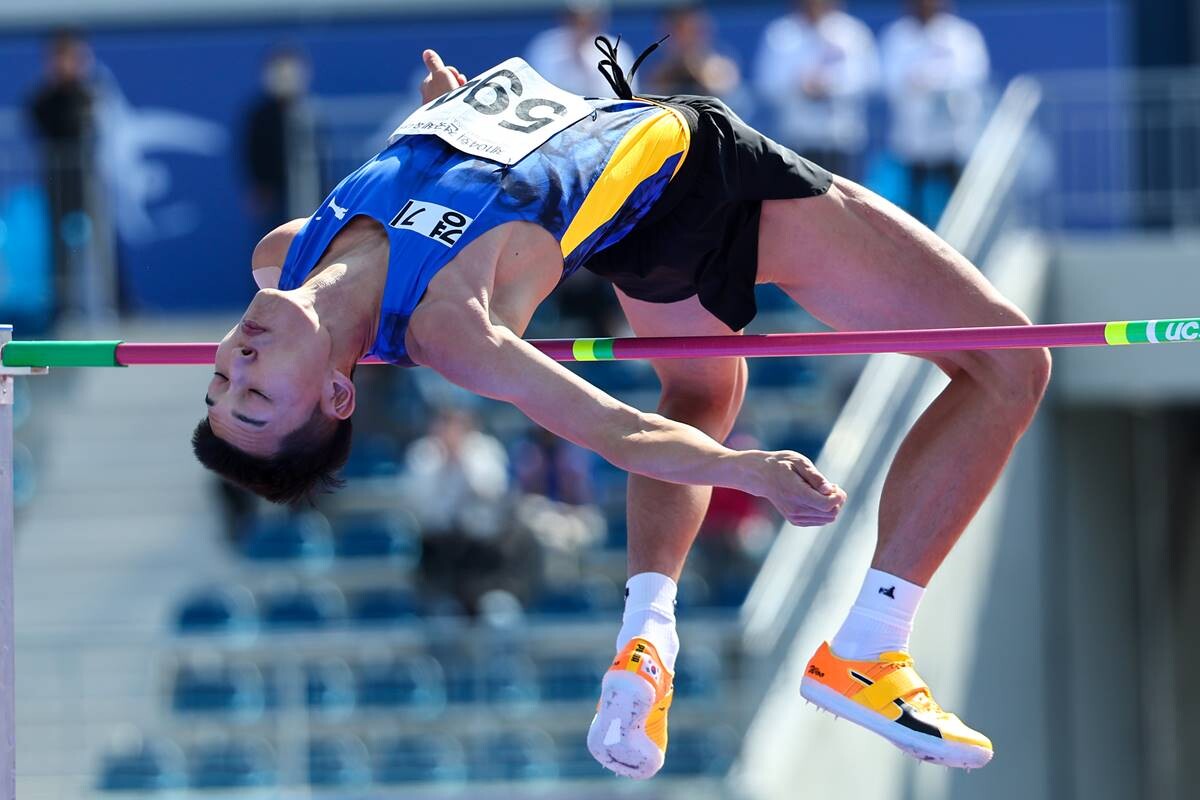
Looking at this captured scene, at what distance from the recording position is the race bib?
4.05 meters

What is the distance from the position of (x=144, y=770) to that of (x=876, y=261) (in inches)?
217

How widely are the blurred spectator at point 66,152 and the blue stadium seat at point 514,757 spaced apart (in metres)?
4.03

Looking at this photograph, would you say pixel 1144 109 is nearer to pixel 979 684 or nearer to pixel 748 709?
pixel 979 684

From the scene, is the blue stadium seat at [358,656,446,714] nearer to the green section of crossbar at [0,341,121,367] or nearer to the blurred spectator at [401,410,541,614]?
the blurred spectator at [401,410,541,614]

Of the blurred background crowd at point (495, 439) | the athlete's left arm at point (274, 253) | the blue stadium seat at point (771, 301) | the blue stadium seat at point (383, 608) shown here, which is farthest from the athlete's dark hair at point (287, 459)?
the blue stadium seat at point (771, 301)

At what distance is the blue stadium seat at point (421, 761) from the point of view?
27.9ft

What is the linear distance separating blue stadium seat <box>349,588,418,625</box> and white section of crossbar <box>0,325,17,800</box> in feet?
16.3

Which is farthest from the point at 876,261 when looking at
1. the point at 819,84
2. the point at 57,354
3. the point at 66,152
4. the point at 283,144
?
the point at 66,152

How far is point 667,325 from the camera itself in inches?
183

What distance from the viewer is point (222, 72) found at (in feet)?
40.3

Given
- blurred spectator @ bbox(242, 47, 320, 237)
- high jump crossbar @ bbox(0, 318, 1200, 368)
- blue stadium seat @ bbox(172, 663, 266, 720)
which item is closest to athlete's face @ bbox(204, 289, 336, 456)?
high jump crossbar @ bbox(0, 318, 1200, 368)

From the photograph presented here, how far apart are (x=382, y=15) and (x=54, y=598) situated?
405cm

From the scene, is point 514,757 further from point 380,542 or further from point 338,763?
point 380,542

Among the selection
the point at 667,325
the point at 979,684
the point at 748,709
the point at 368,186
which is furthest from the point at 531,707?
the point at 368,186
